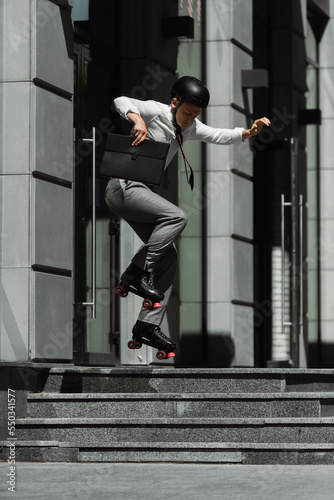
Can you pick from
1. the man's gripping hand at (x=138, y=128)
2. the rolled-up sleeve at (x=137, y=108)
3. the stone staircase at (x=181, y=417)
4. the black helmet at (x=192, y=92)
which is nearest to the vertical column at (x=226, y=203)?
the stone staircase at (x=181, y=417)

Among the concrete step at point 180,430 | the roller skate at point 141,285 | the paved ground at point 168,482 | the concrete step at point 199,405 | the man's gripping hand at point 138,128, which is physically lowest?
the paved ground at point 168,482

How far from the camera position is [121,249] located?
1402cm

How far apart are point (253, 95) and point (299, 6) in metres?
1.80

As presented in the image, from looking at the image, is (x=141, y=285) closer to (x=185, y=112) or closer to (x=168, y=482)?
(x=185, y=112)

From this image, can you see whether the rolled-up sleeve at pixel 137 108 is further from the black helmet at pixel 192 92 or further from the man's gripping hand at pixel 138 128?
the black helmet at pixel 192 92

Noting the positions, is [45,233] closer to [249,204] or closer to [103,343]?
[103,343]

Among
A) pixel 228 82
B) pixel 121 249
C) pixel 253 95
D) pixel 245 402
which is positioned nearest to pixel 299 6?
pixel 253 95

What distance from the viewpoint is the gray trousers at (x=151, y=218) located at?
9.90m

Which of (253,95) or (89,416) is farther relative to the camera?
(253,95)

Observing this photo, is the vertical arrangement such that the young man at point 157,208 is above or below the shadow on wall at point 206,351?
above

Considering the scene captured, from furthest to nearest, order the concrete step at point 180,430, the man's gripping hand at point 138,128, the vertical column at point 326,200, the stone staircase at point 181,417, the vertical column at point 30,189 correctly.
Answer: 1. the vertical column at point 326,200
2. the vertical column at point 30,189
3. the man's gripping hand at point 138,128
4. the concrete step at point 180,430
5. the stone staircase at point 181,417

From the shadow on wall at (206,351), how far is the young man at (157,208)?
5469 millimetres

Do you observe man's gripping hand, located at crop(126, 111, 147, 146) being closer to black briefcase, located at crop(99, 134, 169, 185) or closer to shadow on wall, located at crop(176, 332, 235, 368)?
black briefcase, located at crop(99, 134, 169, 185)

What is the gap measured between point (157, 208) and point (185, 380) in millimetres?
1425
